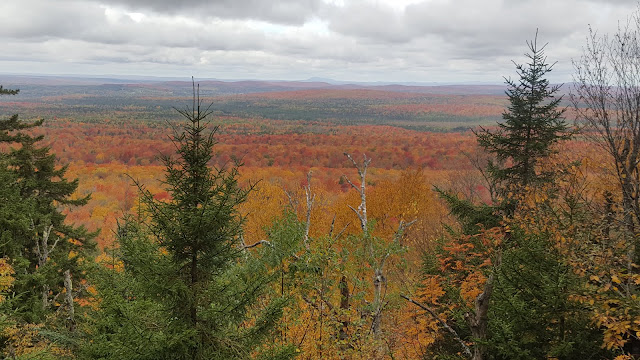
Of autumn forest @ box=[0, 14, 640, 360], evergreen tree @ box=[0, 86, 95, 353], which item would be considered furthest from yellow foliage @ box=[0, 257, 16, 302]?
evergreen tree @ box=[0, 86, 95, 353]

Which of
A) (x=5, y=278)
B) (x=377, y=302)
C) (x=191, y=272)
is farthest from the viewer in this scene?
(x=377, y=302)

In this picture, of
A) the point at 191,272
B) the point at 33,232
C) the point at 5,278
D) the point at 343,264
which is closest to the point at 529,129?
the point at 343,264

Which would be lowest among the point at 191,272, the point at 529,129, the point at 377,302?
the point at 377,302

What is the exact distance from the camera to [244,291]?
5.77 metres

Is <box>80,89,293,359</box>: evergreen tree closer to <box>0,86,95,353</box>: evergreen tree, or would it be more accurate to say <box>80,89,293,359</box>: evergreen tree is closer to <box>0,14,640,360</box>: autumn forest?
<box>0,14,640,360</box>: autumn forest

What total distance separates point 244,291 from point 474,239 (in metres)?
8.23

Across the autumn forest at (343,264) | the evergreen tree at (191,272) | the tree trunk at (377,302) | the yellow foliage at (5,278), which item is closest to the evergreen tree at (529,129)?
the autumn forest at (343,264)

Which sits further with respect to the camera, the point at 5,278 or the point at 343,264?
the point at 343,264

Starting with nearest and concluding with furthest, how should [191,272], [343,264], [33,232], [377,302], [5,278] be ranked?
1. [191,272]
2. [5,278]
3. [377,302]
4. [343,264]
5. [33,232]

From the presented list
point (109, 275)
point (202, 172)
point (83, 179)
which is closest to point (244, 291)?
point (202, 172)

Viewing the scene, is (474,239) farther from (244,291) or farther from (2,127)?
(2,127)

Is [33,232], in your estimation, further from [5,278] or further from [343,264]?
[343,264]

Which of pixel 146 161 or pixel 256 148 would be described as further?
pixel 256 148

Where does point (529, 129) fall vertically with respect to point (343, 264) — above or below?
above
